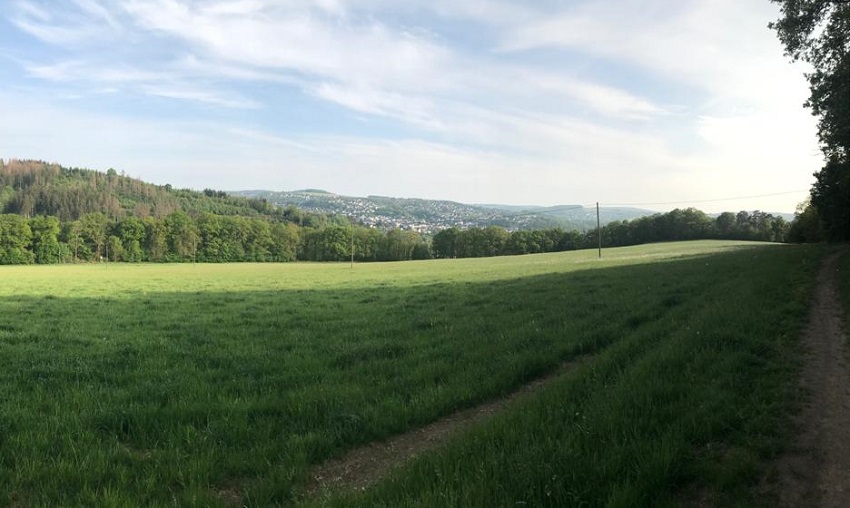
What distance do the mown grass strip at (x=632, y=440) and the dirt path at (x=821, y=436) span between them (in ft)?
0.69

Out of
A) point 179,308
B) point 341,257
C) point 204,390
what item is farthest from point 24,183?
point 204,390

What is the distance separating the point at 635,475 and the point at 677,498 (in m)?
0.36

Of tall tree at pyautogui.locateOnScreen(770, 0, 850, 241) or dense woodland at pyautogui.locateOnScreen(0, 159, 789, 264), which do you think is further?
dense woodland at pyautogui.locateOnScreen(0, 159, 789, 264)

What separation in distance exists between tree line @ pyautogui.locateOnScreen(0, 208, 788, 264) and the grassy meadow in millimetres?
102348

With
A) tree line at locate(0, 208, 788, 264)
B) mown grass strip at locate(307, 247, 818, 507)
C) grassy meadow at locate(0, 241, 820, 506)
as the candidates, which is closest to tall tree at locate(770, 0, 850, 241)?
grassy meadow at locate(0, 241, 820, 506)

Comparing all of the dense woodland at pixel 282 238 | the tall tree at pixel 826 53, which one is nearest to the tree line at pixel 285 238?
the dense woodland at pixel 282 238

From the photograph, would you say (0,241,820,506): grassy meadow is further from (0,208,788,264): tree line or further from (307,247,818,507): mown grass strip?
(0,208,788,264): tree line

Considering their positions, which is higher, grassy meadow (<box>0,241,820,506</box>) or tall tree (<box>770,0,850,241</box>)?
tall tree (<box>770,0,850,241</box>)

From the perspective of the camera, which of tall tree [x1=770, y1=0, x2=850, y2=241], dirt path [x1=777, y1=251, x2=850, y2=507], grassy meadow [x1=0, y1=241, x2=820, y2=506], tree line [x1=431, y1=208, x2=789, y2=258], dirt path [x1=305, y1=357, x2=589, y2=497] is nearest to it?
dirt path [x1=777, y1=251, x2=850, y2=507]

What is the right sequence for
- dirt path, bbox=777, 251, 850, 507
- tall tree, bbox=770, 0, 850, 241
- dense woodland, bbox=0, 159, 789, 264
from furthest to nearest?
dense woodland, bbox=0, 159, 789, 264 → tall tree, bbox=770, 0, 850, 241 → dirt path, bbox=777, 251, 850, 507

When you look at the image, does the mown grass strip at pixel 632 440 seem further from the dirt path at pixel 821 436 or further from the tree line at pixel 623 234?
the tree line at pixel 623 234

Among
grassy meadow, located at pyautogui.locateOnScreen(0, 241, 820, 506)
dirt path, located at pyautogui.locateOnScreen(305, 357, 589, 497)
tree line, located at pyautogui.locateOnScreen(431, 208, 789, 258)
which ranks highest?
tree line, located at pyautogui.locateOnScreen(431, 208, 789, 258)

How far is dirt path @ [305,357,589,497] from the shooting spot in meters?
5.50

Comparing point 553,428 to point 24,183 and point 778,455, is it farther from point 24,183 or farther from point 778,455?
point 24,183
